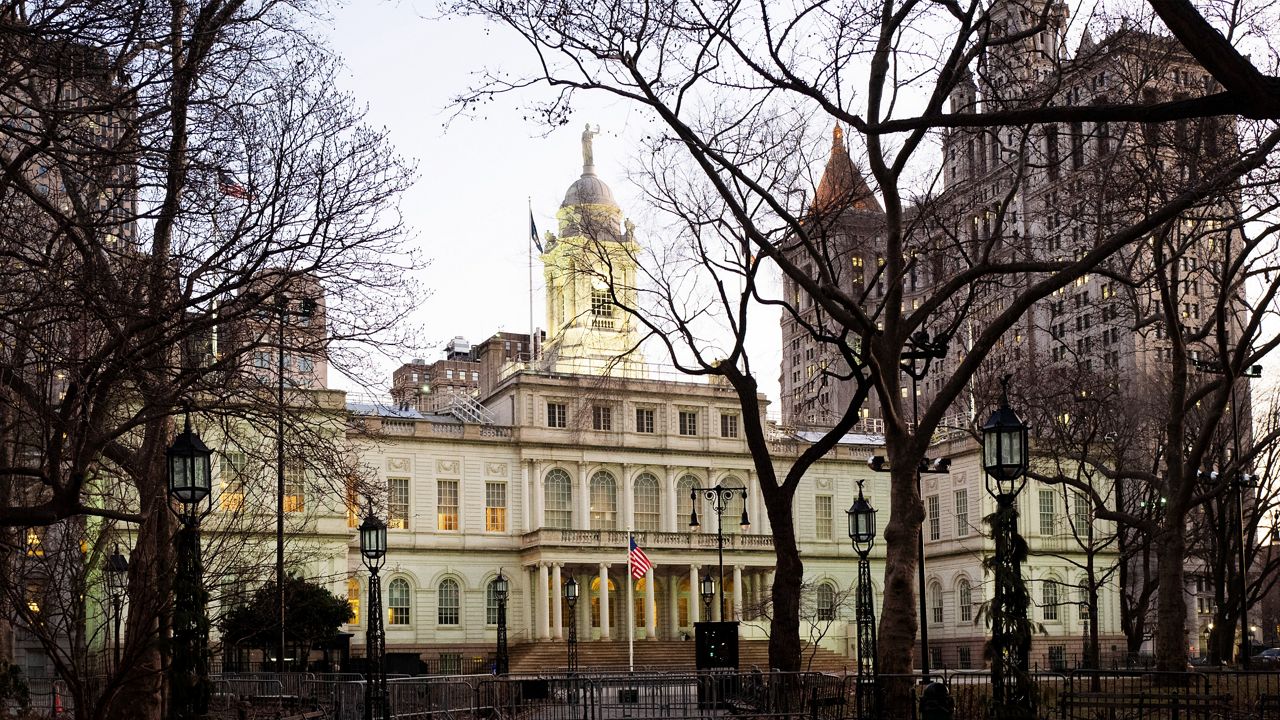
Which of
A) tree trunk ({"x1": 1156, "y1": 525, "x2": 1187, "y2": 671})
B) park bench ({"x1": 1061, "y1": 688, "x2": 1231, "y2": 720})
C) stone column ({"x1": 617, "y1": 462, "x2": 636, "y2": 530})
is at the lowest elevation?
park bench ({"x1": 1061, "y1": 688, "x2": 1231, "y2": 720})

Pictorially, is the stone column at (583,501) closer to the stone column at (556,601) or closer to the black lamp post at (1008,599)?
the stone column at (556,601)

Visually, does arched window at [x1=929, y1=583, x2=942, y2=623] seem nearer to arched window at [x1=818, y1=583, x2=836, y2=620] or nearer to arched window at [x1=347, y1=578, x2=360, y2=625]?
arched window at [x1=818, y1=583, x2=836, y2=620]

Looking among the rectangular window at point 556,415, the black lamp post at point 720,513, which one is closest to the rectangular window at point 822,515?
the black lamp post at point 720,513

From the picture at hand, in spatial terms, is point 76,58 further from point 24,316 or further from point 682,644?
point 682,644

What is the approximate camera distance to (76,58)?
12.8 metres

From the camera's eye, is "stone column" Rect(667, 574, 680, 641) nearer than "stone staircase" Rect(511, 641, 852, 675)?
No

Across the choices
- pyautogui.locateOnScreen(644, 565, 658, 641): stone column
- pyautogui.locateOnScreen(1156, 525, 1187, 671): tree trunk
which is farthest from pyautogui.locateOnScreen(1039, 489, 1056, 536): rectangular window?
pyautogui.locateOnScreen(1156, 525, 1187, 671): tree trunk

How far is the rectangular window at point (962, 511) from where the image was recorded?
241ft

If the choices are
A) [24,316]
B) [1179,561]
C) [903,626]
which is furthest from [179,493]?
[1179,561]

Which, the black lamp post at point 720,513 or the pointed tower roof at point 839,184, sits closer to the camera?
the pointed tower roof at point 839,184

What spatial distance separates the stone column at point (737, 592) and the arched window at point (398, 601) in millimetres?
15614

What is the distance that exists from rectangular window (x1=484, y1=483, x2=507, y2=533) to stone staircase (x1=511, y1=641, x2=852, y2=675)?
19.2ft

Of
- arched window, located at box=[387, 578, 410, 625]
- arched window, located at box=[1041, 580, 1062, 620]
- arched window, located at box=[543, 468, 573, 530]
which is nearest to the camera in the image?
arched window, located at box=[387, 578, 410, 625]

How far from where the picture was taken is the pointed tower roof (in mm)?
27359
